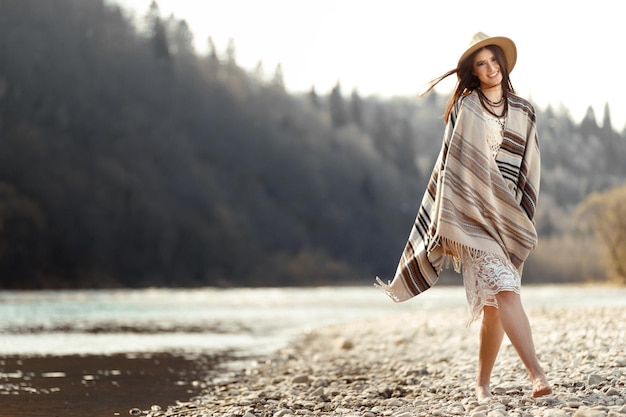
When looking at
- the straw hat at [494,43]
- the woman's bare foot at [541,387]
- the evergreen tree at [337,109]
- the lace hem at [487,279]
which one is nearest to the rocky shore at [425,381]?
the woman's bare foot at [541,387]

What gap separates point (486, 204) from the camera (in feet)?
19.1

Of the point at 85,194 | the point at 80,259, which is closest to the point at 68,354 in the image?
the point at 80,259

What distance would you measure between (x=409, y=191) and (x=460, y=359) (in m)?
100

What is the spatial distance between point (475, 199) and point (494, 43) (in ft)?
3.32

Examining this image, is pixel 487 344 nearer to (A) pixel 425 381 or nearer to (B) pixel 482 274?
(B) pixel 482 274

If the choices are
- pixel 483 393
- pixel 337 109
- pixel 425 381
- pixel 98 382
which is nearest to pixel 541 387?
pixel 483 393

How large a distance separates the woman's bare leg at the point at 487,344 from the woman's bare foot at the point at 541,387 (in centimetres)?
36

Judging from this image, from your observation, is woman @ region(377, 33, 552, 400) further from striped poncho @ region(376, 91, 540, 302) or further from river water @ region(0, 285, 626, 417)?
river water @ region(0, 285, 626, 417)

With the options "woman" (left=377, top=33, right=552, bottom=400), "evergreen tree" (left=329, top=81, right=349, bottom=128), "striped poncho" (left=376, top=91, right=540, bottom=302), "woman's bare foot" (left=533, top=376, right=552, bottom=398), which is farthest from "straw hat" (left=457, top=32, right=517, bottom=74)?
"evergreen tree" (left=329, top=81, right=349, bottom=128)

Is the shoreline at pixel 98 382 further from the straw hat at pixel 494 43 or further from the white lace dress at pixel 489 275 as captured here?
the straw hat at pixel 494 43

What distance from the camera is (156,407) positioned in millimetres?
8289

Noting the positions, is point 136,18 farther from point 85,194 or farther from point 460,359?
point 460,359

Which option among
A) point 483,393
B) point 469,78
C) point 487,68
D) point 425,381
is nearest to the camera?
point 487,68

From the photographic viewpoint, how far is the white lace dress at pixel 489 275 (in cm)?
575
